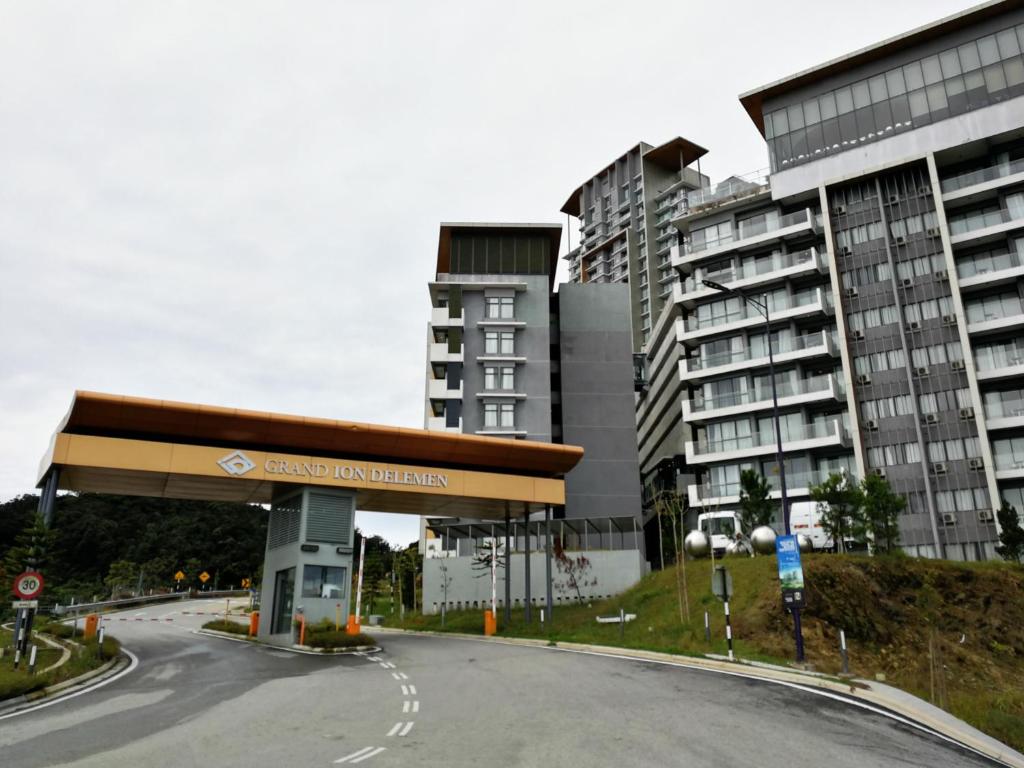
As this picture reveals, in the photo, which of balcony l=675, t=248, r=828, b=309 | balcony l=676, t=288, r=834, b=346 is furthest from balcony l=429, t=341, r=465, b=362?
balcony l=675, t=248, r=828, b=309

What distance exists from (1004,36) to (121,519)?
111775 millimetres

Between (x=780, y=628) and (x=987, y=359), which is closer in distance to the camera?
(x=780, y=628)

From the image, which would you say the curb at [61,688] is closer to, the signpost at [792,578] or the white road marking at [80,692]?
the white road marking at [80,692]

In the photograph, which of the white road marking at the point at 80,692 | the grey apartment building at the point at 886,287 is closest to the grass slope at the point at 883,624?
the white road marking at the point at 80,692

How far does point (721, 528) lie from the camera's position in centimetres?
4925

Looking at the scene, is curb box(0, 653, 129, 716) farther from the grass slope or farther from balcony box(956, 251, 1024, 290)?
balcony box(956, 251, 1024, 290)

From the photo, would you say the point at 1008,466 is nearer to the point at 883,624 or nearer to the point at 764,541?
the point at 764,541

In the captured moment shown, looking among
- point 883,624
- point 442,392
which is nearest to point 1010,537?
point 883,624

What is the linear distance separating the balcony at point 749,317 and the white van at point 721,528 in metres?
14.4

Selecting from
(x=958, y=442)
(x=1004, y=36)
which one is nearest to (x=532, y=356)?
(x=958, y=442)

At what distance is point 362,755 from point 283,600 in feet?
78.2

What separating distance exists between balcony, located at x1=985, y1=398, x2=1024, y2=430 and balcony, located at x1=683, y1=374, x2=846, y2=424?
8.69 metres

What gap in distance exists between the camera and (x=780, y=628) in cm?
2359

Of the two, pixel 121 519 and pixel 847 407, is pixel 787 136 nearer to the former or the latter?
pixel 847 407
